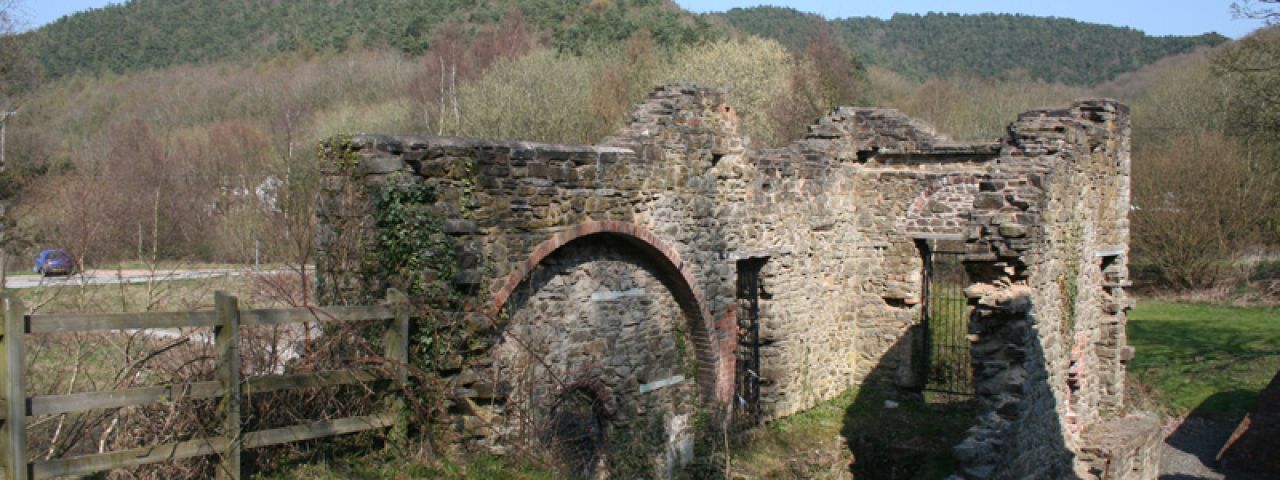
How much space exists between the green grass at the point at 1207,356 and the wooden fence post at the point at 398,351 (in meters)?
14.2

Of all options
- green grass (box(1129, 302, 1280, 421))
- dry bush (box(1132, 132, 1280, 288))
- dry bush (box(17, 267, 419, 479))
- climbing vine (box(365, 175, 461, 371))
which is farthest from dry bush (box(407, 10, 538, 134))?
dry bush (box(17, 267, 419, 479))

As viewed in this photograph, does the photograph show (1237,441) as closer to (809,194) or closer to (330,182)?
(809,194)

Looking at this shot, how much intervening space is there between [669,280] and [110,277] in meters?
7.87

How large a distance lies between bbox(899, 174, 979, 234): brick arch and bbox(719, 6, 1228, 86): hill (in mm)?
50356

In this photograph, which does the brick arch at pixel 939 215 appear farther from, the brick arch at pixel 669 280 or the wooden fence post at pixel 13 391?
the wooden fence post at pixel 13 391

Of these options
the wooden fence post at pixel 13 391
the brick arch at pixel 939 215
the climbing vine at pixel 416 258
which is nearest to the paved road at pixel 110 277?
the climbing vine at pixel 416 258

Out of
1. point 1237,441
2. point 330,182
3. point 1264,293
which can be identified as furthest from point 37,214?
point 1264,293

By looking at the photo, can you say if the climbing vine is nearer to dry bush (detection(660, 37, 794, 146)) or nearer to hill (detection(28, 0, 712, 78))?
dry bush (detection(660, 37, 794, 146))

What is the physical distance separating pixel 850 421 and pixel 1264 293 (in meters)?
17.5

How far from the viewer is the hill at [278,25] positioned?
44906 mm

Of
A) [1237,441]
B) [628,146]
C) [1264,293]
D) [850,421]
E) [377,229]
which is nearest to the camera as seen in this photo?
[377,229]

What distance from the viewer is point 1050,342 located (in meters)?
10.7

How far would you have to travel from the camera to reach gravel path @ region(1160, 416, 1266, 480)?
13.9 metres

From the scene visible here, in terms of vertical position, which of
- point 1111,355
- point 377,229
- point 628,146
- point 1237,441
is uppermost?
point 628,146
